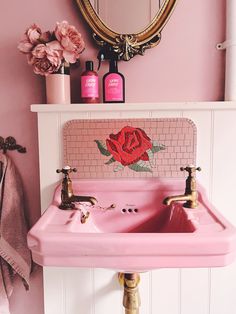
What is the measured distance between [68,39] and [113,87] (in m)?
0.22

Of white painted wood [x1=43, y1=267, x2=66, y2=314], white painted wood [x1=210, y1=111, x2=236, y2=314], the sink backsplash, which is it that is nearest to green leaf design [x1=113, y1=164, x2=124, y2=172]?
the sink backsplash

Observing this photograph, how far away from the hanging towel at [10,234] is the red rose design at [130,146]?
0.41 meters

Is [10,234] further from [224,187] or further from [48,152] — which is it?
[224,187]

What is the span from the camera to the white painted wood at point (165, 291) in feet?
3.50

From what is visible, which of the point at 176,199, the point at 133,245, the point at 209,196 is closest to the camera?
the point at 133,245

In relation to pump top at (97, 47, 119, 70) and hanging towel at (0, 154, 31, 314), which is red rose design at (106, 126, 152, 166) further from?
hanging towel at (0, 154, 31, 314)

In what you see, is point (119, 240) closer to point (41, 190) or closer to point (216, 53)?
point (41, 190)

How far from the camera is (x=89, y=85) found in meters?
0.99

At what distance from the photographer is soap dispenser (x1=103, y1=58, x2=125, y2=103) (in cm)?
100

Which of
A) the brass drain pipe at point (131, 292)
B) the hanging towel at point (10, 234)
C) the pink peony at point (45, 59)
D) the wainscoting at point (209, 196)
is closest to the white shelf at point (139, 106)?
the wainscoting at point (209, 196)

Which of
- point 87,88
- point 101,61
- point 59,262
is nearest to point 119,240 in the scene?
point 59,262

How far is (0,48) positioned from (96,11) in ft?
1.30

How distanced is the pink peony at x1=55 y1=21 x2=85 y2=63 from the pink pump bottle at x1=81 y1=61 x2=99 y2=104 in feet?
0.23

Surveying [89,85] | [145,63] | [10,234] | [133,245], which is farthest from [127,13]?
[10,234]
